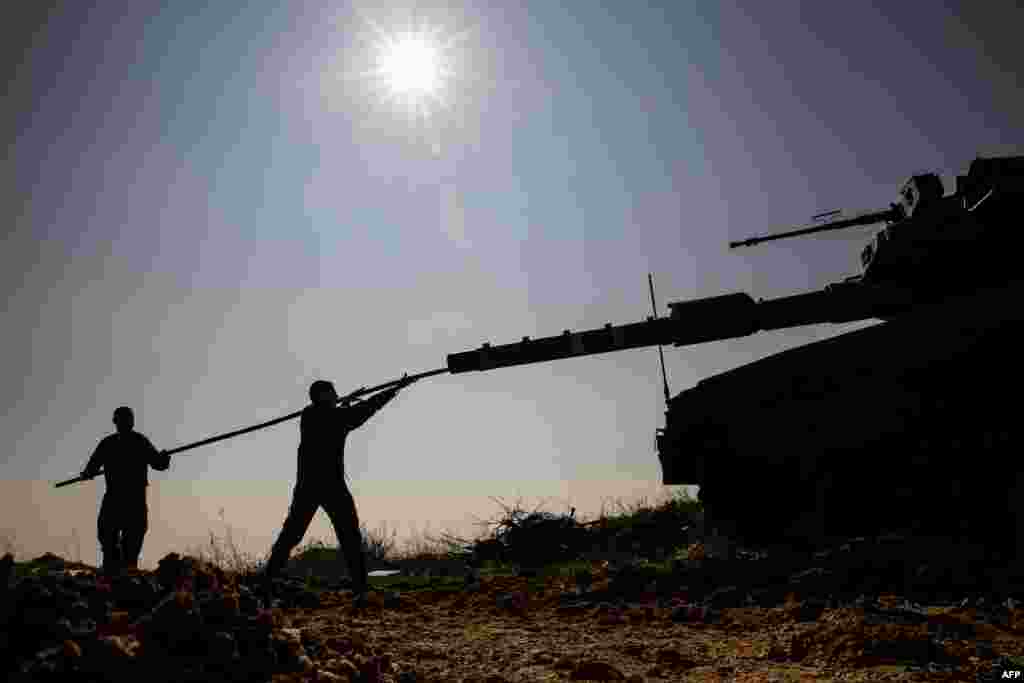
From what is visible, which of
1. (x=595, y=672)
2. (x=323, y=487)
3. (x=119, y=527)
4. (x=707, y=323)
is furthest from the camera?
(x=707, y=323)

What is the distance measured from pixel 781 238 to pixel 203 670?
11.4 m

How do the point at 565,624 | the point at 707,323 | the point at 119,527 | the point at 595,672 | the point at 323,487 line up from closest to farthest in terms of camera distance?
the point at 595,672
the point at 565,624
the point at 323,487
the point at 119,527
the point at 707,323

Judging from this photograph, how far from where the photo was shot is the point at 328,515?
7766 mm

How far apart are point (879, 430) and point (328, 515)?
222 inches

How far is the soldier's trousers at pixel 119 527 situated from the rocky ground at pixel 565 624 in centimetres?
54

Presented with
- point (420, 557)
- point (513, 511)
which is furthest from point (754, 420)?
point (420, 557)

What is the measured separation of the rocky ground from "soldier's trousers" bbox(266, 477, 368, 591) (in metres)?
0.40

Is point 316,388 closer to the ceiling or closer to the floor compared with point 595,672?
closer to the ceiling

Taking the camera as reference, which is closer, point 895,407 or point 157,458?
point 895,407

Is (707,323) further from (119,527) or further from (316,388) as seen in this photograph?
(119,527)

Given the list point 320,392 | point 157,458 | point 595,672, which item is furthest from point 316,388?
point 595,672

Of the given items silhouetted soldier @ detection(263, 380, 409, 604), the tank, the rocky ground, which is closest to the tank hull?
the tank

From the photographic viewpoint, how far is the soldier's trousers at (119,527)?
322 inches

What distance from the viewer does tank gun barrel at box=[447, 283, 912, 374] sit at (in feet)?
28.1
